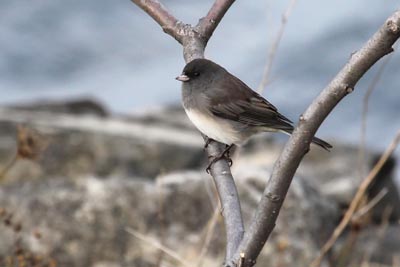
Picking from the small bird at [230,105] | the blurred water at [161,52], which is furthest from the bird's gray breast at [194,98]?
the blurred water at [161,52]

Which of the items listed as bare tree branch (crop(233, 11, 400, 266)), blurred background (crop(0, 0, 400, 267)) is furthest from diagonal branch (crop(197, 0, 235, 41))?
blurred background (crop(0, 0, 400, 267))

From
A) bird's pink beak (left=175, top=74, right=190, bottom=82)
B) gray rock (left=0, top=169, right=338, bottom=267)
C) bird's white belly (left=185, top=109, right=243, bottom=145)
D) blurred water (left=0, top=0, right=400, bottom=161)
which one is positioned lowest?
gray rock (left=0, top=169, right=338, bottom=267)

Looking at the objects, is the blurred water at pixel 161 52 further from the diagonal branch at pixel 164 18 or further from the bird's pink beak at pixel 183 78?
the diagonal branch at pixel 164 18

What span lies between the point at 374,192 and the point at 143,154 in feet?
5.79

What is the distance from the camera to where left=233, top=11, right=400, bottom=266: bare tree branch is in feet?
4.25

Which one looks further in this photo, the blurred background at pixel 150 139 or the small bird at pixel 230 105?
the blurred background at pixel 150 139

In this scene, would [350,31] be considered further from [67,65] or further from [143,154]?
[143,154]

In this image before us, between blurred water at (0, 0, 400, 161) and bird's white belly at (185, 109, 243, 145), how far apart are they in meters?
6.87

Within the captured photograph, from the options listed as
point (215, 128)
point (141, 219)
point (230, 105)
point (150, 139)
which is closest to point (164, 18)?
point (215, 128)

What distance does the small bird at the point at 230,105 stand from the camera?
3020 millimetres

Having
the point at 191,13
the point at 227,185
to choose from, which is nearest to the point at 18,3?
the point at 191,13

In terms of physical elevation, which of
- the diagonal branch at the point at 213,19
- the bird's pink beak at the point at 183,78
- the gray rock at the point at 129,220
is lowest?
the gray rock at the point at 129,220

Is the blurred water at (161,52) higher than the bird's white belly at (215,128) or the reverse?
higher

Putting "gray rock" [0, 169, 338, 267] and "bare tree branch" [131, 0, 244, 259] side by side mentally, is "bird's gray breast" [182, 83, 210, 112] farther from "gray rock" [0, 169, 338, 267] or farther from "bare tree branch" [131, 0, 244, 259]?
"gray rock" [0, 169, 338, 267]
